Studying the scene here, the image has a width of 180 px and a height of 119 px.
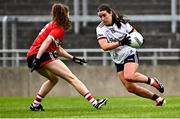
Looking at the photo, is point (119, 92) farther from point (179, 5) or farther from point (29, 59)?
point (29, 59)

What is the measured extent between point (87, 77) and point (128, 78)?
8.40 m

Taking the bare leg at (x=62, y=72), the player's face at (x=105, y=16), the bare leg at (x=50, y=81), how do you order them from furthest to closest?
the bare leg at (x=50, y=81) → the player's face at (x=105, y=16) → the bare leg at (x=62, y=72)

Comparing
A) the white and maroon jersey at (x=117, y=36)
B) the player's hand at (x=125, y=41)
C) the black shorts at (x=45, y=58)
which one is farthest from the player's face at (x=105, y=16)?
the black shorts at (x=45, y=58)

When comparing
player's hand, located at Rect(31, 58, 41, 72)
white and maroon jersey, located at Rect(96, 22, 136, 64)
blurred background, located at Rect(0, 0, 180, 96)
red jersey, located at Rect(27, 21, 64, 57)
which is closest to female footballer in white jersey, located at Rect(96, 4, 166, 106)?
white and maroon jersey, located at Rect(96, 22, 136, 64)

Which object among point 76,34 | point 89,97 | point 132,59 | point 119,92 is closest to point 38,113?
point 89,97

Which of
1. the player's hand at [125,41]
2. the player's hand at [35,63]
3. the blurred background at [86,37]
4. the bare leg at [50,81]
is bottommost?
the blurred background at [86,37]

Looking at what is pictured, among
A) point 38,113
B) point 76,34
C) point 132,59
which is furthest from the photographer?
point 76,34

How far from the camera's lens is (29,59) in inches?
577

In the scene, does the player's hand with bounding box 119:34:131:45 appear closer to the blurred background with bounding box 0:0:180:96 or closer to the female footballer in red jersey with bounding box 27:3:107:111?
the female footballer in red jersey with bounding box 27:3:107:111

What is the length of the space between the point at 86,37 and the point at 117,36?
42.5 ft

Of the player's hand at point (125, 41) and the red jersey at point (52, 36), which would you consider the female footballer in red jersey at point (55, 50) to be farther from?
the player's hand at point (125, 41)

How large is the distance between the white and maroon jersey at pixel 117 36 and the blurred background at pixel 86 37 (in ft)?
26.0

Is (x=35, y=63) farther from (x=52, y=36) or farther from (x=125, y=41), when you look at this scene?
(x=125, y=41)

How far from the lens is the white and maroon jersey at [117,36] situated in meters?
14.8
